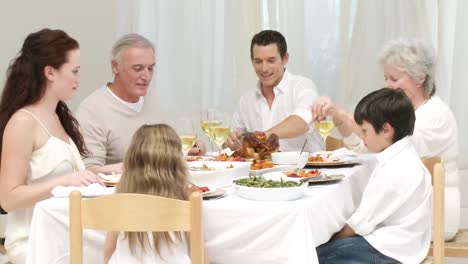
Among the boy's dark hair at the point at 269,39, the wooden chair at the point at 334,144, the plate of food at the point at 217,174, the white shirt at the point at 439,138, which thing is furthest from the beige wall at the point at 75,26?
the white shirt at the point at 439,138

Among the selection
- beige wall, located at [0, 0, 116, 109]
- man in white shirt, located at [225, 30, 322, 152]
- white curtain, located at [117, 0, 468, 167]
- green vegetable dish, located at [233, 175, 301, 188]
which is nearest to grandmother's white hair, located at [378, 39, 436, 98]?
man in white shirt, located at [225, 30, 322, 152]

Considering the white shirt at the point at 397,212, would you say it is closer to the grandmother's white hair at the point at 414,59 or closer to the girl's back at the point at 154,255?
the girl's back at the point at 154,255

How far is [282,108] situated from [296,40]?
2.09ft

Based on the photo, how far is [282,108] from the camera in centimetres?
405

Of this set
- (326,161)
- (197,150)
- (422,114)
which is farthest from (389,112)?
(197,150)

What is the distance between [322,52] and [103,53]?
151 centimetres

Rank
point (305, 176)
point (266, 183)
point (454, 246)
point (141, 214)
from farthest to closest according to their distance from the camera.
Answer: point (454, 246) < point (305, 176) < point (266, 183) < point (141, 214)

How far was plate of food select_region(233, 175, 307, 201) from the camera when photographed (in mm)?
2088

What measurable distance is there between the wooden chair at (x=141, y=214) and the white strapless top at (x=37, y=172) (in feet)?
2.20

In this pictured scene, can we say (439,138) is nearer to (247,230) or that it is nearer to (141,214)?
(247,230)

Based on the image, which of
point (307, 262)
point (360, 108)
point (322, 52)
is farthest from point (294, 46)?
point (307, 262)

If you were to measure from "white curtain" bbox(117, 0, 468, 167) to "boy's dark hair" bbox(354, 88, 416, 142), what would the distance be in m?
1.33

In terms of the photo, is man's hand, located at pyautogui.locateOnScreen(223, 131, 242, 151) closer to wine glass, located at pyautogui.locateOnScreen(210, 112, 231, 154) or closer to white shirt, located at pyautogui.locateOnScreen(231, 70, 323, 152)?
wine glass, located at pyautogui.locateOnScreen(210, 112, 231, 154)

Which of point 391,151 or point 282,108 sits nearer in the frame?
point 391,151
